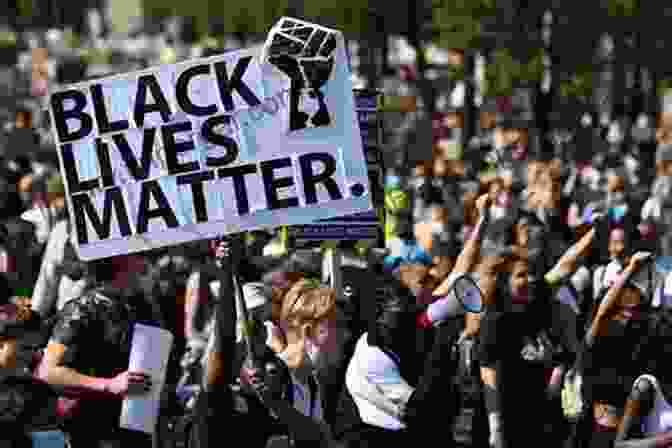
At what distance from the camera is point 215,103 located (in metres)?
6.05

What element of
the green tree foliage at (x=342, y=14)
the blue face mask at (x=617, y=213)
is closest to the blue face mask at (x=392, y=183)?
the blue face mask at (x=617, y=213)

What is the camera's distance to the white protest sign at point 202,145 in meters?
5.98

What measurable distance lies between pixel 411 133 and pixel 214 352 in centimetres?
1407

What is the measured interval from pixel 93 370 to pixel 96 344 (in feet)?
0.31

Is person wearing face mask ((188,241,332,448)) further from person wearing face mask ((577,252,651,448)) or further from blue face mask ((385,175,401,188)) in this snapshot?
blue face mask ((385,175,401,188))

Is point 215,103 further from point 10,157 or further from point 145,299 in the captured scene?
point 10,157

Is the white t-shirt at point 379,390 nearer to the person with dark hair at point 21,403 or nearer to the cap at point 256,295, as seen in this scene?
the cap at point 256,295

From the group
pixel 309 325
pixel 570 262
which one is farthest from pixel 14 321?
pixel 570 262

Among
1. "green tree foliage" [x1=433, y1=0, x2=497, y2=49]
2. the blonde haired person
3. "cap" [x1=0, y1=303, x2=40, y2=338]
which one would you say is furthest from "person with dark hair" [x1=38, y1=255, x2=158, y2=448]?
"green tree foliage" [x1=433, y1=0, x2=497, y2=49]

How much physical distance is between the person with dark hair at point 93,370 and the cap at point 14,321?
5.5 inches

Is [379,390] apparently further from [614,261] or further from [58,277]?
[614,261]

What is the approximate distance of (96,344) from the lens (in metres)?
5.95

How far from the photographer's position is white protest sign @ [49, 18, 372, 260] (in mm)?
5984

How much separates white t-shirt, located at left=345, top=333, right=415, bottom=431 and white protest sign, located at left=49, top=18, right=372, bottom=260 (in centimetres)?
72
